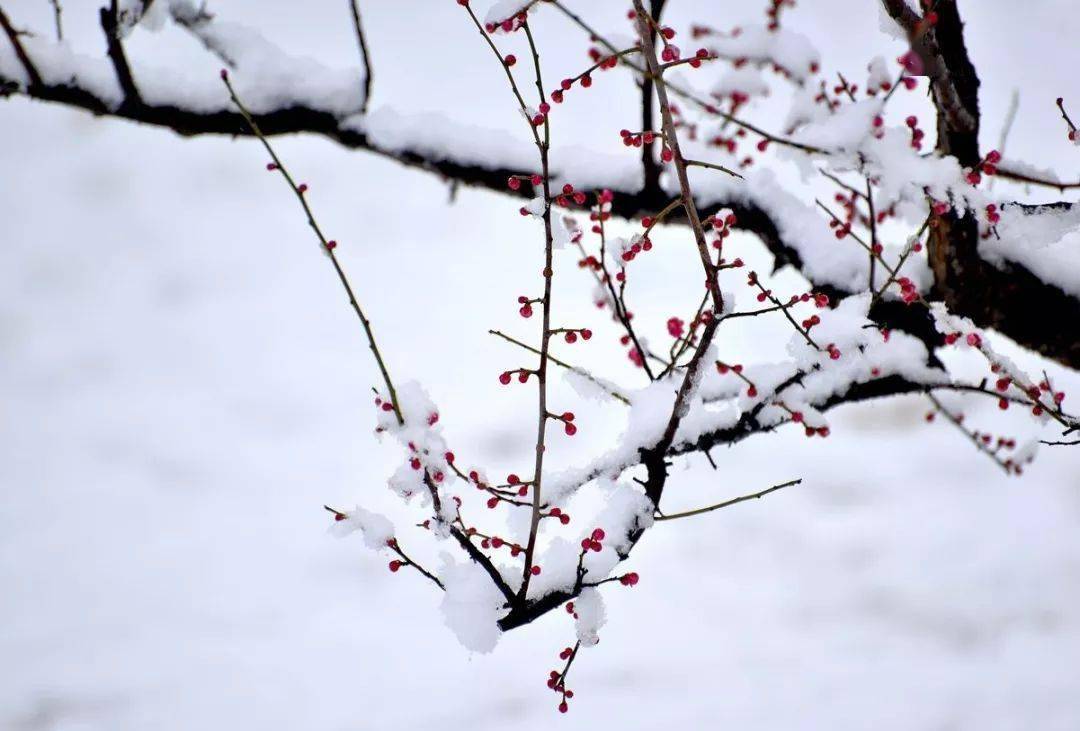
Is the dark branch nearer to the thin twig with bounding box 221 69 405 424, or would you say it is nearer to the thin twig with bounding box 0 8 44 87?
the thin twig with bounding box 0 8 44 87

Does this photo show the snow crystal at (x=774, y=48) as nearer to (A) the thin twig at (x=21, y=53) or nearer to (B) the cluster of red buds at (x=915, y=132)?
(B) the cluster of red buds at (x=915, y=132)

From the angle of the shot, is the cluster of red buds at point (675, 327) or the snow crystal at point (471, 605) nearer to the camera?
the snow crystal at point (471, 605)

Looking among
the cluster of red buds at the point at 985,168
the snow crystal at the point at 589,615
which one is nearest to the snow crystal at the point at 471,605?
the snow crystal at the point at 589,615

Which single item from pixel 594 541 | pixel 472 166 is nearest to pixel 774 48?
pixel 472 166

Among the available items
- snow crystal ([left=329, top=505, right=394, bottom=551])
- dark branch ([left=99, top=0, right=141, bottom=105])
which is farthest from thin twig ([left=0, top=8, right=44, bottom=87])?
snow crystal ([left=329, top=505, right=394, bottom=551])

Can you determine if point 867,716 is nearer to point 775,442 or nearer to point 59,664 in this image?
point 775,442

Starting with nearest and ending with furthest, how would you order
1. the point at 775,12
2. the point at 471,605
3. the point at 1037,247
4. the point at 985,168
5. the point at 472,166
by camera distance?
1. the point at 471,605
2. the point at 985,168
3. the point at 1037,247
4. the point at 472,166
5. the point at 775,12

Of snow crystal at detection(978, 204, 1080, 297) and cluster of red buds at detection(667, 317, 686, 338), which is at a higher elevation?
snow crystal at detection(978, 204, 1080, 297)

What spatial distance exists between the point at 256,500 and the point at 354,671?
1.05 metres

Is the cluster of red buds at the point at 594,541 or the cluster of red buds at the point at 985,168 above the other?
the cluster of red buds at the point at 985,168

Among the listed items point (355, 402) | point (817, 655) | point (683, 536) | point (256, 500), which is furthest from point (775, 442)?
point (256, 500)

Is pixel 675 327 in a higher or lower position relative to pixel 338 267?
higher

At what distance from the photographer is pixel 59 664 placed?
2.80m

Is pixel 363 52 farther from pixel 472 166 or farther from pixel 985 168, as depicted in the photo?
pixel 985 168
